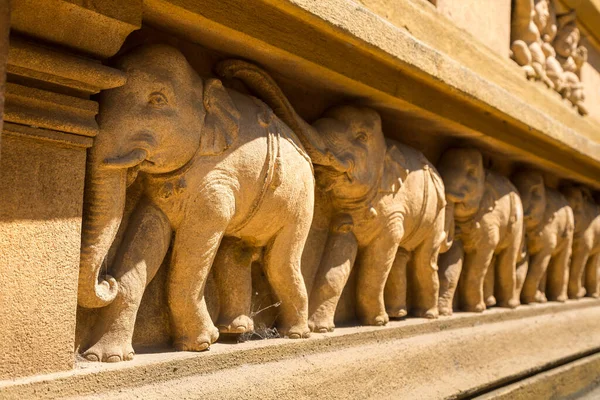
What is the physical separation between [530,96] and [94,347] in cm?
293

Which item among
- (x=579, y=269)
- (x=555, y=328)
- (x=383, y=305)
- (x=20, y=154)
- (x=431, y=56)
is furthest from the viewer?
(x=579, y=269)

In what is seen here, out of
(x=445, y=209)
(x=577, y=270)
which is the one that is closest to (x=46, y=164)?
(x=445, y=209)

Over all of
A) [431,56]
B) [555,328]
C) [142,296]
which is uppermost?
[431,56]

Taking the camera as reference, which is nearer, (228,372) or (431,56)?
(228,372)

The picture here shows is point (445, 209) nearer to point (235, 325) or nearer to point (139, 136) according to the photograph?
point (235, 325)

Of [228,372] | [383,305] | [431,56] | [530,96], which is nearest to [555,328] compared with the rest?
[530,96]

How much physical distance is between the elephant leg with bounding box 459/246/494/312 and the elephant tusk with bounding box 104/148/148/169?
2.33 m

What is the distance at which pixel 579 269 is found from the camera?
16.7 feet

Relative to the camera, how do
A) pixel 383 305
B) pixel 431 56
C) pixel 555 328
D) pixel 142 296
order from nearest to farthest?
pixel 142 296, pixel 431 56, pixel 383 305, pixel 555 328

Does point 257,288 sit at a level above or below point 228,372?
above

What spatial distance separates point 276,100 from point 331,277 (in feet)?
2.47

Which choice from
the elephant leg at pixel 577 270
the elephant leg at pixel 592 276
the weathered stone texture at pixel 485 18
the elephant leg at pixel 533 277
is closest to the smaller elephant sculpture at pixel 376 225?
the weathered stone texture at pixel 485 18

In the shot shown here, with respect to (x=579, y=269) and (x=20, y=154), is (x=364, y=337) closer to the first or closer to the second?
(x=20, y=154)

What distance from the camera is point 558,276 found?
477 centimetres
